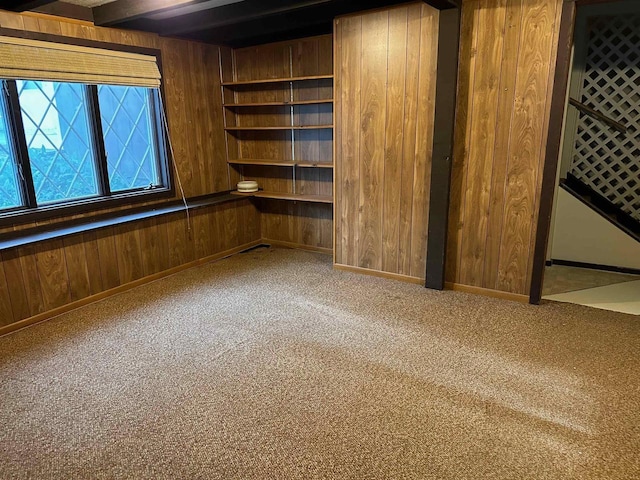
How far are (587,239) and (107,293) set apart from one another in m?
4.14

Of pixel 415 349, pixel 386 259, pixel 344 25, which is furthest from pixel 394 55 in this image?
pixel 415 349

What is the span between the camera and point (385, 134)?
11.7 ft

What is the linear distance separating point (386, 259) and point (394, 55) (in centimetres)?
159

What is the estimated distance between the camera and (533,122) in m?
3.03

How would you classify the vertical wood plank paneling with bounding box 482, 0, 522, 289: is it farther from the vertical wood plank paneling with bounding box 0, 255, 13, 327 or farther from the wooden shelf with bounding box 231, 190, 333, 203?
the vertical wood plank paneling with bounding box 0, 255, 13, 327

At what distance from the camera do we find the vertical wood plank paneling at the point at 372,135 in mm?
3438

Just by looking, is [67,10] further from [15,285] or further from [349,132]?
[349,132]

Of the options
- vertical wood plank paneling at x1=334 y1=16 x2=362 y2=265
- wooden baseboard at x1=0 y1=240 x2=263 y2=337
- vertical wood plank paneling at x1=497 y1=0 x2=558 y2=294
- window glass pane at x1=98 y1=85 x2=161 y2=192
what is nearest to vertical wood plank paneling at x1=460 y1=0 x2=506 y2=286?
vertical wood plank paneling at x1=497 y1=0 x2=558 y2=294

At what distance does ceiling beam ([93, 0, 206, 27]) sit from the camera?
9.61 feet

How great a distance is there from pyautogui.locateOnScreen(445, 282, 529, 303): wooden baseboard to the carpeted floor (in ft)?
0.32

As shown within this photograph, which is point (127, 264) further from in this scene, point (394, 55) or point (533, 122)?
point (533, 122)

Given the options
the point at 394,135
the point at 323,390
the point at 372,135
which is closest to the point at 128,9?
the point at 372,135

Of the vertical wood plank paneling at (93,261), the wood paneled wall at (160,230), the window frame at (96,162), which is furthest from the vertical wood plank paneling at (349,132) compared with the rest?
the vertical wood plank paneling at (93,261)

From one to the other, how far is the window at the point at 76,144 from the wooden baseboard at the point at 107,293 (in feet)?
2.37
